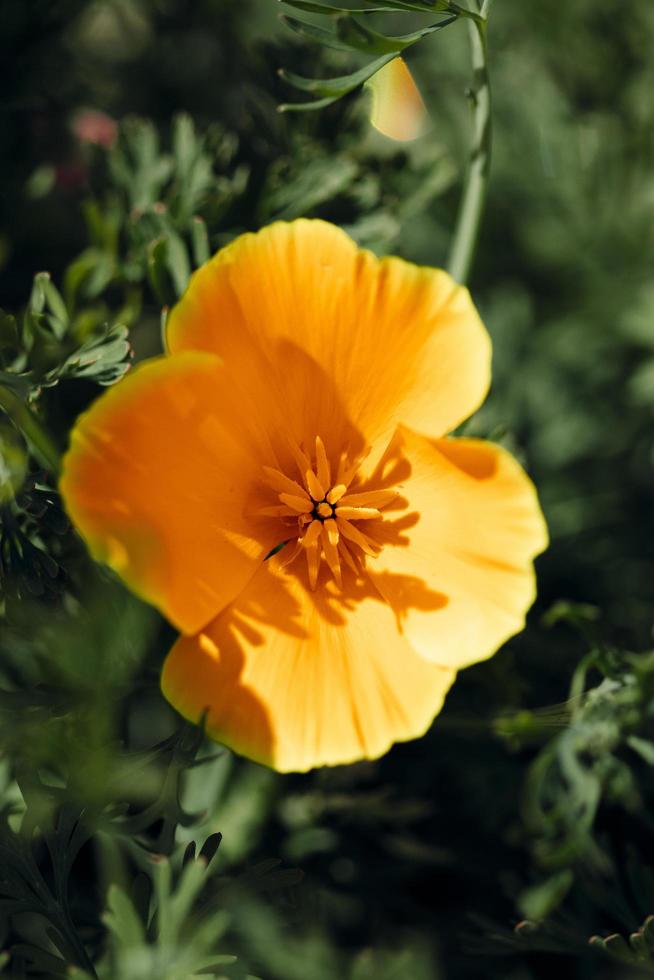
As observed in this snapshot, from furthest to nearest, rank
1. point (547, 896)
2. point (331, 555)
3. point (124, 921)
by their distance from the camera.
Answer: point (547, 896), point (331, 555), point (124, 921)

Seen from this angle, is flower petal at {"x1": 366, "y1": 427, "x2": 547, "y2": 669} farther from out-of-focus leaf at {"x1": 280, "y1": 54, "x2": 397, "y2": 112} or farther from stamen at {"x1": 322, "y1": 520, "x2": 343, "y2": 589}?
out-of-focus leaf at {"x1": 280, "y1": 54, "x2": 397, "y2": 112}

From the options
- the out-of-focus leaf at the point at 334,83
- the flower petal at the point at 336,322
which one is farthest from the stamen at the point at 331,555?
the out-of-focus leaf at the point at 334,83

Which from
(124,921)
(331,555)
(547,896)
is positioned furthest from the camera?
(547,896)

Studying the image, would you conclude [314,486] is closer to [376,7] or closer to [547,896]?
[376,7]

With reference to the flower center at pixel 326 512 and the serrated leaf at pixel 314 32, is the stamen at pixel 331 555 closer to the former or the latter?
the flower center at pixel 326 512

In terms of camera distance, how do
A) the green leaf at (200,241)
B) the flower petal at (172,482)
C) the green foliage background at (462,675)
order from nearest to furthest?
the flower petal at (172,482) < the green foliage background at (462,675) < the green leaf at (200,241)

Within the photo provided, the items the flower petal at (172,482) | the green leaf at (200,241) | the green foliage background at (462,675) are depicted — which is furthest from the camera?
the green leaf at (200,241)

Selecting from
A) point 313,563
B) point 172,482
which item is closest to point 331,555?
point 313,563

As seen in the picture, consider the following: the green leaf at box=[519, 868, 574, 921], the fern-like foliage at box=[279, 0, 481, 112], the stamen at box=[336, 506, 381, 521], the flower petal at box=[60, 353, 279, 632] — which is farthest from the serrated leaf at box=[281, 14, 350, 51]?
the green leaf at box=[519, 868, 574, 921]
